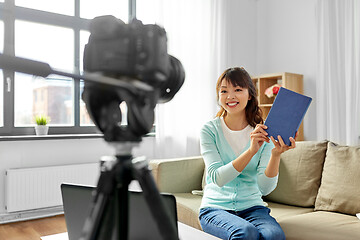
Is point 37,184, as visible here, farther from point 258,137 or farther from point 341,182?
point 341,182

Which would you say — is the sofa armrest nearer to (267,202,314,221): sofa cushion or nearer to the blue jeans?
(267,202,314,221): sofa cushion

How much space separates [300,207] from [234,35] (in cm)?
231

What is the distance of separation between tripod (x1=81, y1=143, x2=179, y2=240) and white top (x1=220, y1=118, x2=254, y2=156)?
1.18 meters

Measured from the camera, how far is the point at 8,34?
276 centimetres

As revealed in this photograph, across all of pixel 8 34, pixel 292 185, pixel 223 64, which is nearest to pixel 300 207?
pixel 292 185

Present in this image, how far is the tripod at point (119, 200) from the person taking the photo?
0.38 meters

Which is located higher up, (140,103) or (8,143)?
(140,103)

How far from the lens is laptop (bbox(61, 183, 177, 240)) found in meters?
0.73

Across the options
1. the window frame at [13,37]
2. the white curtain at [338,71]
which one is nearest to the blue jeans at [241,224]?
the window frame at [13,37]

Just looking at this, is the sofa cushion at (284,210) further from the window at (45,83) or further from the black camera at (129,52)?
the window at (45,83)

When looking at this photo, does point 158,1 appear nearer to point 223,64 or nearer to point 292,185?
point 223,64

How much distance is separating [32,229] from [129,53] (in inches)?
100

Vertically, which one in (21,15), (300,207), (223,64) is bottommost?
(300,207)

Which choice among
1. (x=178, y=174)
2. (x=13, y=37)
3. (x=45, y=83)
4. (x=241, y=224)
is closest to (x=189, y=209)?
(x=178, y=174)
